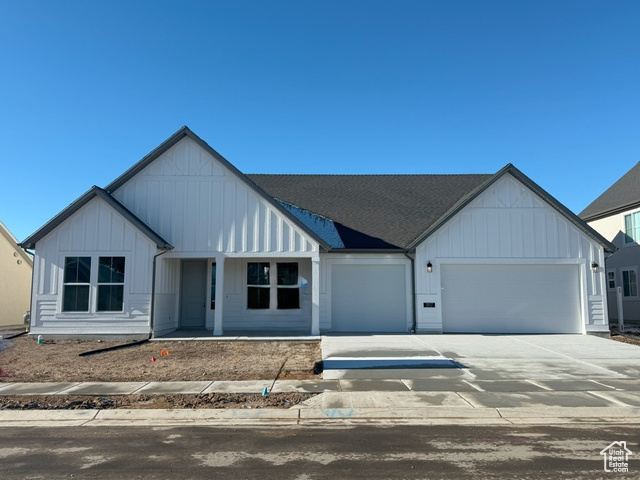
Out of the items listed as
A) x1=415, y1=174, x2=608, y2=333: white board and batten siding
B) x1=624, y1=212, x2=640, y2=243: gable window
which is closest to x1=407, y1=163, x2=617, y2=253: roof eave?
x1=415, y1=174, x2=608, y2=333: white board and batten siding

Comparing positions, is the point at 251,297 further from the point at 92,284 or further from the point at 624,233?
the point at 624,233

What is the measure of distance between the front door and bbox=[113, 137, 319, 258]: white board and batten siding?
6.36 feet

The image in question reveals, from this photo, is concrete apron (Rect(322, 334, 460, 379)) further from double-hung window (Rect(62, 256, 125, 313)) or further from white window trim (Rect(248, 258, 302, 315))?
double-hung window (Rect(62, 256, 125, 313))

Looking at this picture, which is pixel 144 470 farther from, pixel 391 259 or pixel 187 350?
pixel 391 259

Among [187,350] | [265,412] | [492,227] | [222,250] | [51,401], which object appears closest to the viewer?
[265,412]

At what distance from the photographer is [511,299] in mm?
15250

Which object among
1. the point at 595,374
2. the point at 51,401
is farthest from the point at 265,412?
the point at 595,374

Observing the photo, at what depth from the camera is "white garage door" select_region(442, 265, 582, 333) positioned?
15109 millimetres

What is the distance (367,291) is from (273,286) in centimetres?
337

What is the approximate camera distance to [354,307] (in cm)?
1558

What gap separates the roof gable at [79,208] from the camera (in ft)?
43.9

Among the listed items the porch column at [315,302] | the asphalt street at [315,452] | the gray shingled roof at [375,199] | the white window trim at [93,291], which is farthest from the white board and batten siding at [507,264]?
the white window trim at [93,291]

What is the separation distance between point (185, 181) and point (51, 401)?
8.61 meters

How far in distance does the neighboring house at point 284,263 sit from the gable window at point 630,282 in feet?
22.2
